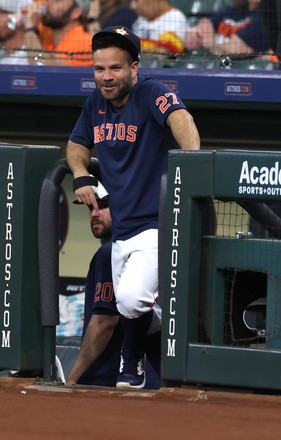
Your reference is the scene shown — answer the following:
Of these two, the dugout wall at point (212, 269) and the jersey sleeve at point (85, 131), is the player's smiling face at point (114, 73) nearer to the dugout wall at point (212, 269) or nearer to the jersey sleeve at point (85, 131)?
the jersey sleeve at point (85, 131)

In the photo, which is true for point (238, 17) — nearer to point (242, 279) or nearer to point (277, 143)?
point (277, 143)

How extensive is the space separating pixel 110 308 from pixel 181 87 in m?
3.26

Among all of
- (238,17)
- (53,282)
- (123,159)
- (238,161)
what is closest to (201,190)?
(238,161)

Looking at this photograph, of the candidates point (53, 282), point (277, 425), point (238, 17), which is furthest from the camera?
point (238, 17)

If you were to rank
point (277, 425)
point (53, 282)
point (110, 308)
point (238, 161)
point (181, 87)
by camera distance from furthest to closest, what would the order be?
1. point (181, 87)
2. point (110, 308)
3. point (53, 282)
4. point (238, 161)
5. point (277, 425)

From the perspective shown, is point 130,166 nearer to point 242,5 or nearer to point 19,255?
point 19,255

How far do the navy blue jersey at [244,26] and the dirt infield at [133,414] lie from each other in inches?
181

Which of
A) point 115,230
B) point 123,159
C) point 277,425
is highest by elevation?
point 123,159

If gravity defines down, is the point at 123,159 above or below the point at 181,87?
below

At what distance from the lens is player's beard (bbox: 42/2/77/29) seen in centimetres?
894

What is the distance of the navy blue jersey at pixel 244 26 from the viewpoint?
28.1 ft

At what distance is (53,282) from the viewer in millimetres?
4812

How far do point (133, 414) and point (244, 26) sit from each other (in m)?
5.29

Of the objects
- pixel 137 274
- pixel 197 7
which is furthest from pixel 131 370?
pixel 197 7
